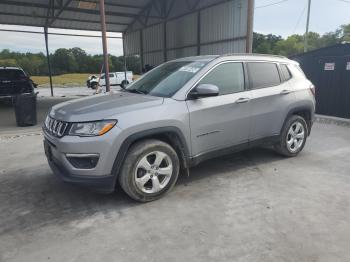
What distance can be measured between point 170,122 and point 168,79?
0.85 m

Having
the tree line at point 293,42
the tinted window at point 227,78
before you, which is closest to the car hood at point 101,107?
the tinted window at point 227,78

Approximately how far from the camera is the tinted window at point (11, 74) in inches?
496

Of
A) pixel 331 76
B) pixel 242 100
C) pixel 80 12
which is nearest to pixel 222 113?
pixel 242 100

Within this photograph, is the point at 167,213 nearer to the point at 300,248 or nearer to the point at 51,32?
the point at 300,248

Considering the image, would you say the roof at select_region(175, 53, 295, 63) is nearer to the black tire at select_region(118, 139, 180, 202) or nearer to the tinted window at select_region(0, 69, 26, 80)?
the black tire at select_region(118, 139, 180, 202)

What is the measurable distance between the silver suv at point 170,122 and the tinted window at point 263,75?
0.02 metres

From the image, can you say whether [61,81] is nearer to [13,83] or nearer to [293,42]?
[13,83]

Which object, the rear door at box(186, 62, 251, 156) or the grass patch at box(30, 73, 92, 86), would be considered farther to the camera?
the grass patch at box(30, 73, 92, 86)

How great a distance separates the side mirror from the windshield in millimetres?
198

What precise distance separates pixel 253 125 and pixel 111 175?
2266 mm

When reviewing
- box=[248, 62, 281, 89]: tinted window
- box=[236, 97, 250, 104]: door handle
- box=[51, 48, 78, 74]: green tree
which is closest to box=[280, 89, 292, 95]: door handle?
box=[248, 62, 281, 89]: tinted window

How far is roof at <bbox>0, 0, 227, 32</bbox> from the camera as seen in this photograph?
54.7 feet

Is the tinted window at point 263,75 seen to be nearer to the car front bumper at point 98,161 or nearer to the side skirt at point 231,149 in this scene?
the side skirt at point 231,149

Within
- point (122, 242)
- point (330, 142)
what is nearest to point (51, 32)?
point (330, 142)
